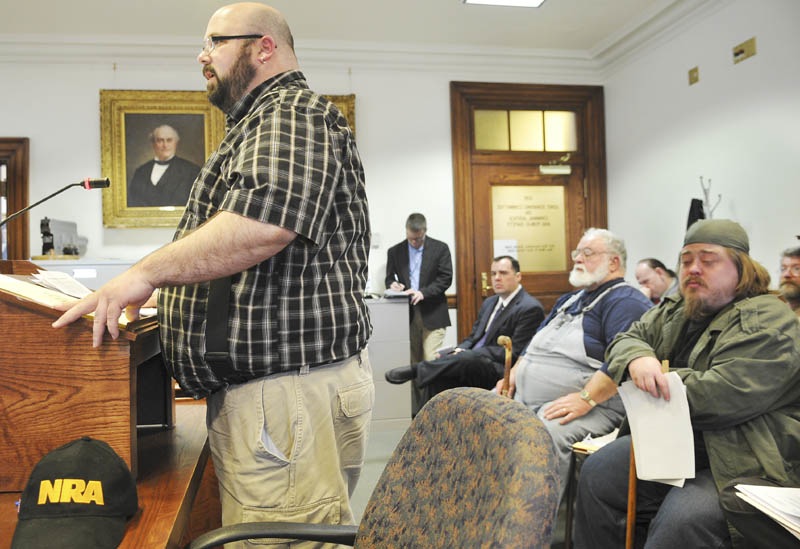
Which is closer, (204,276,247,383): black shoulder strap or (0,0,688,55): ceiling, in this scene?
(204,276,247,383): black shoulder strap

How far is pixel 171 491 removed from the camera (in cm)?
107

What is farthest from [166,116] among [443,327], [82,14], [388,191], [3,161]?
[443,327]

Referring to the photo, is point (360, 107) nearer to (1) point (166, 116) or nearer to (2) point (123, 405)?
(1) point (166, 116)

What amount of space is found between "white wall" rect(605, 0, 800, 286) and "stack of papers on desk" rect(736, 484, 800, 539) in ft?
9.81

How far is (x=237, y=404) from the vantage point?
120 cm

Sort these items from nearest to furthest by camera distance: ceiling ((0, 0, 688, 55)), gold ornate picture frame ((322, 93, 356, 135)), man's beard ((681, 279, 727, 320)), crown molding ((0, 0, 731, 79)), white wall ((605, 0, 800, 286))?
1. man's beard ((681, 279, 727, 320))
2. white wall ((605, 0, 800, 286))
3. ceiling ((0, 0, 688, 55))
4. crown molding ((0, 0, 731, 79))
5. gold ornate picture frame ((322, 93, 356, 135))

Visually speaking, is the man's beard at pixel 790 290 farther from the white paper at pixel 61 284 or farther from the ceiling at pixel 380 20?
the white paper at pixel 61 284

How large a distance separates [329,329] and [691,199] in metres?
4.20

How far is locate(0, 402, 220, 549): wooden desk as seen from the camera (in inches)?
35.4

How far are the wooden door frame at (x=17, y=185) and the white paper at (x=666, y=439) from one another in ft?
16.1

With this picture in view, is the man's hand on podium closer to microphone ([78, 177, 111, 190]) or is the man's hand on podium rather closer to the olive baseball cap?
microphone ([78, 177, 111, 190])

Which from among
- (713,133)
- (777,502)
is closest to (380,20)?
(713,133)

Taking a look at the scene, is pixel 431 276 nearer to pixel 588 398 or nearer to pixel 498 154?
pixel 498 154

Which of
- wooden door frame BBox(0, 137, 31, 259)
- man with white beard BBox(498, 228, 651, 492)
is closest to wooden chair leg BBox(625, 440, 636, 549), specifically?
man with white beard BBox(498, 228, 651, 492)
